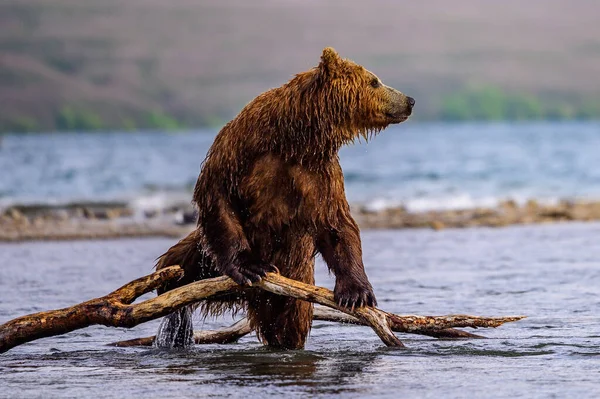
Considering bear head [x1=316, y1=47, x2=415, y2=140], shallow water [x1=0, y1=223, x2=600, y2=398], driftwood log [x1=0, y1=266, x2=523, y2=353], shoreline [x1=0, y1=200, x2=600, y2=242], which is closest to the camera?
shallow water [x1=0, y1=223, x2=600, y2=398]

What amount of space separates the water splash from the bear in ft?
3.07

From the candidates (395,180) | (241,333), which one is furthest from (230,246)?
(395,180)

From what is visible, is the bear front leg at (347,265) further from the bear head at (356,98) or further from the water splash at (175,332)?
the water splash at (175,332)

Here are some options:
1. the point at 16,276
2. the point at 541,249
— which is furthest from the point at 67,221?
the point at 541,249

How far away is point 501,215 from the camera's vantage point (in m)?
19.4

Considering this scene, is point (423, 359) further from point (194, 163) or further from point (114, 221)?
point (194, 163)

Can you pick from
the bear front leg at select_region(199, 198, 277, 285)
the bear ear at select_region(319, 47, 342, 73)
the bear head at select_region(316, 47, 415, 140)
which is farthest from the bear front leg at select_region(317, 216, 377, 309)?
the bear ear at select_region(319, 47, 342, 73)

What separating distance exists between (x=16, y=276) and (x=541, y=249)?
6.42 m

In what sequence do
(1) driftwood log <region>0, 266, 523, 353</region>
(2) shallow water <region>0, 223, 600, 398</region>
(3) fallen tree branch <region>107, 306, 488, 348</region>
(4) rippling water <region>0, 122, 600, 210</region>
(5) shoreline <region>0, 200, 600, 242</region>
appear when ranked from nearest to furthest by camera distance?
(2) shallow water <region>0, 223, 600, 398</region>, (1) driftwood log <region>0, 266, 523, 353</region>, (3) fallen tree branch <region>107, 306, 488, 348</region>, (5) shoreline <region>0, 200, 600, 242</region>, (4) rippling water <region>0, 122, 600, 210</region>

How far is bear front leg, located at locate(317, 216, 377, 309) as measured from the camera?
7258 millimetres

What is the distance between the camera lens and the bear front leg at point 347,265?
7.26m

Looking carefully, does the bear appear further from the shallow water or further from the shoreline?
the shoreline

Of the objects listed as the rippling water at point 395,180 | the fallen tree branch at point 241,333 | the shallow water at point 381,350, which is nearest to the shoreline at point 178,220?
the rippling water at point 395,180

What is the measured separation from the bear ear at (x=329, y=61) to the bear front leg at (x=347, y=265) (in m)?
0.97
